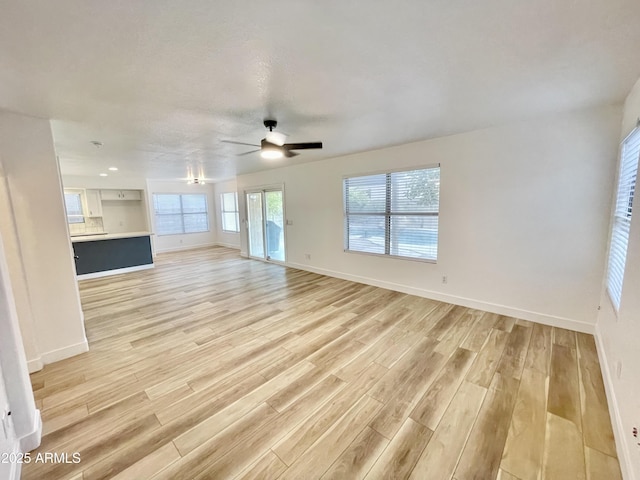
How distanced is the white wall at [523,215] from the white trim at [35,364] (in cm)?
448

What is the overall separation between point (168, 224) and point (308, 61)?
877 cm

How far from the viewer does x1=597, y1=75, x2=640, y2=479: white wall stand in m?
1.41

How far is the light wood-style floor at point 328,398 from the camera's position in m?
1.52

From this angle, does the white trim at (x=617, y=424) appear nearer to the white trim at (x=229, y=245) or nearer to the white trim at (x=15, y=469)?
the white trim at (x=15, y=469)

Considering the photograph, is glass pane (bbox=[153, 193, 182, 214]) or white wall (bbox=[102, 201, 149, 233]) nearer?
white wall (bbox=[102, 201, 149, 233])

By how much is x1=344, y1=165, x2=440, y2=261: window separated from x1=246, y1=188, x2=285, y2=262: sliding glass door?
2157mm

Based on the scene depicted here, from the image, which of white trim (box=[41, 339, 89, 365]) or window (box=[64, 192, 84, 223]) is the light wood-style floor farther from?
window (box=[64, 192, 84, 223])

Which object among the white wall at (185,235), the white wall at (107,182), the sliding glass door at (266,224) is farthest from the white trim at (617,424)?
the white wall at (185,235)

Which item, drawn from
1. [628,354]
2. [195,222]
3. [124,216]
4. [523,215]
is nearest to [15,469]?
[628,354]

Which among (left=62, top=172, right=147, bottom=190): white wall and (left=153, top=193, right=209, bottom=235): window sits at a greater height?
(left=62, top=172, right=147, bottom=190): white wall

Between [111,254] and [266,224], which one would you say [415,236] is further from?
[111,254]

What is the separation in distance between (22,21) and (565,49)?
3002 millimetres

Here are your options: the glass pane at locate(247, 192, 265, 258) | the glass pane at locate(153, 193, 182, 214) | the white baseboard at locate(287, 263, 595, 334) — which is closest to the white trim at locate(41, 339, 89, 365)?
the white baseboard at locate(287, 263, 595, 334)

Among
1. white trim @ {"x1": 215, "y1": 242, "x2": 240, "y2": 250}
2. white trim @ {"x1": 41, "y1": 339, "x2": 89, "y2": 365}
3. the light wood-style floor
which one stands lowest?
the light wood-style floor
